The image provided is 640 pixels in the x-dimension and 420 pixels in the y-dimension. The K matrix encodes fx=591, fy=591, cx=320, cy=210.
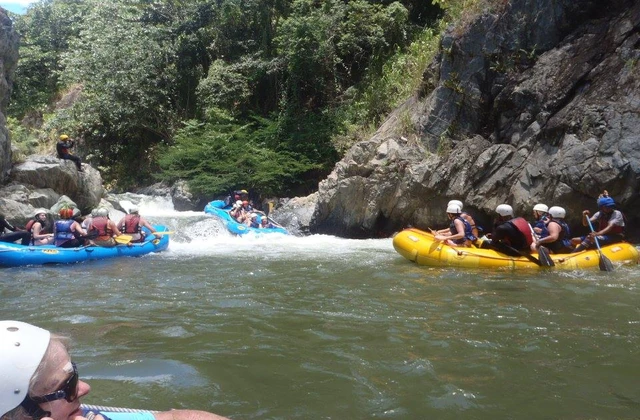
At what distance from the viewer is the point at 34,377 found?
175 centimetres

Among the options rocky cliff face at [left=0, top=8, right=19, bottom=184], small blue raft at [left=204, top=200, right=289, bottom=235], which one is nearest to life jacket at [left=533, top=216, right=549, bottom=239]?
small blue raft at [left=204, top=200, right=289, bottom=235]

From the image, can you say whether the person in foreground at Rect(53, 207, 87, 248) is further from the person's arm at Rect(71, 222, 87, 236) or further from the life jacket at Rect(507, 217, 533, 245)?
the life jacket at Rect(507, 217, 533, 245)

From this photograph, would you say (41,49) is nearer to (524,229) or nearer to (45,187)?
(45,187)

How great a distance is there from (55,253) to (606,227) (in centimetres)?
857

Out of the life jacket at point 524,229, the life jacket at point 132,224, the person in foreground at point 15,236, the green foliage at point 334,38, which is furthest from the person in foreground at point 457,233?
the green foliage at point 334,38

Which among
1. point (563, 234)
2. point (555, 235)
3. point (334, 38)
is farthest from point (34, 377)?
point (334, 38)

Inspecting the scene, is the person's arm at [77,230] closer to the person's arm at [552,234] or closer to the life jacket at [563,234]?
the person's arm at [552,234]

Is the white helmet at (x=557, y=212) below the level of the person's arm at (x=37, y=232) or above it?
above

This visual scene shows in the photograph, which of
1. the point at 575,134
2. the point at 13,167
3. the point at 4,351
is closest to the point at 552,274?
the point at 575,134

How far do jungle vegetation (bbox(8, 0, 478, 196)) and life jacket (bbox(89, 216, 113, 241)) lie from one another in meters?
7.98

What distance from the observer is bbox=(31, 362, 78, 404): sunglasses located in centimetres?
177

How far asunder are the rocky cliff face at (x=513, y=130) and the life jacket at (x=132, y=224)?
4.59 meters

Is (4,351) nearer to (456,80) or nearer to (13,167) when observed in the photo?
(456,80)

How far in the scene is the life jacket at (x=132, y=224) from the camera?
35.2ft
